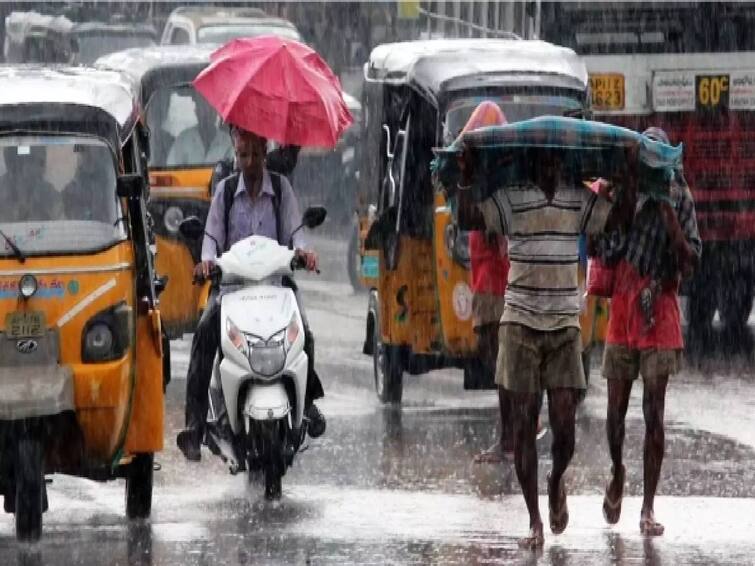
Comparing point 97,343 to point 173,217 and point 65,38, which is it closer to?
point 173,217

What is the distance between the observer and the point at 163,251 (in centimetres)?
1675

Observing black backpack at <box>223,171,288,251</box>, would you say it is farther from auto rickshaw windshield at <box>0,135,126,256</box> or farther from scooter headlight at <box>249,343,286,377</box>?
auto rickshaw windshield at <box>0,135,126,256</box>

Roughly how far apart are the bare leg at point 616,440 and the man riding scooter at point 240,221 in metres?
1.70

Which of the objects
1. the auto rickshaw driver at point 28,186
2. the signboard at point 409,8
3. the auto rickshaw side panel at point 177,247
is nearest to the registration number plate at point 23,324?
the auto rickshaw driver at point 28,186

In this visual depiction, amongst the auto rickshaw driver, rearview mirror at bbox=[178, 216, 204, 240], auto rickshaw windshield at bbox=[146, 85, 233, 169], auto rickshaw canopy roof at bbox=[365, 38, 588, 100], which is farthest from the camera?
auto rickshaw windshield at bbox=[146, 85, 233, 169]

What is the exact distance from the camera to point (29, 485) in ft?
32.4

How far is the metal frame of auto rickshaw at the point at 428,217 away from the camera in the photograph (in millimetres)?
14445

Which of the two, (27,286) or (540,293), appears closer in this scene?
(540,293)

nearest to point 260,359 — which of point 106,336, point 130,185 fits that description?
point 106,336

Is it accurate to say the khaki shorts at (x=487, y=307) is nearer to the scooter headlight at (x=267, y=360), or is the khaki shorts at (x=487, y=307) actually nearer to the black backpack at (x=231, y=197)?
the black backpack at (x=231, y=197)

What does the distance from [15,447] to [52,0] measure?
3757 centimetres

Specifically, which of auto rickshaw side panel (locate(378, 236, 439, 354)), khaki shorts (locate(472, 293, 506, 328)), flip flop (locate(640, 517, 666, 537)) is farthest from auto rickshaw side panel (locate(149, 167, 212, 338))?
flip flop (locate(640, 517, 666, 537))

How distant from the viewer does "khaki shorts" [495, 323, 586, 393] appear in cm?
991

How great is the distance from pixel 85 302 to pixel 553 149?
2.09 metres
